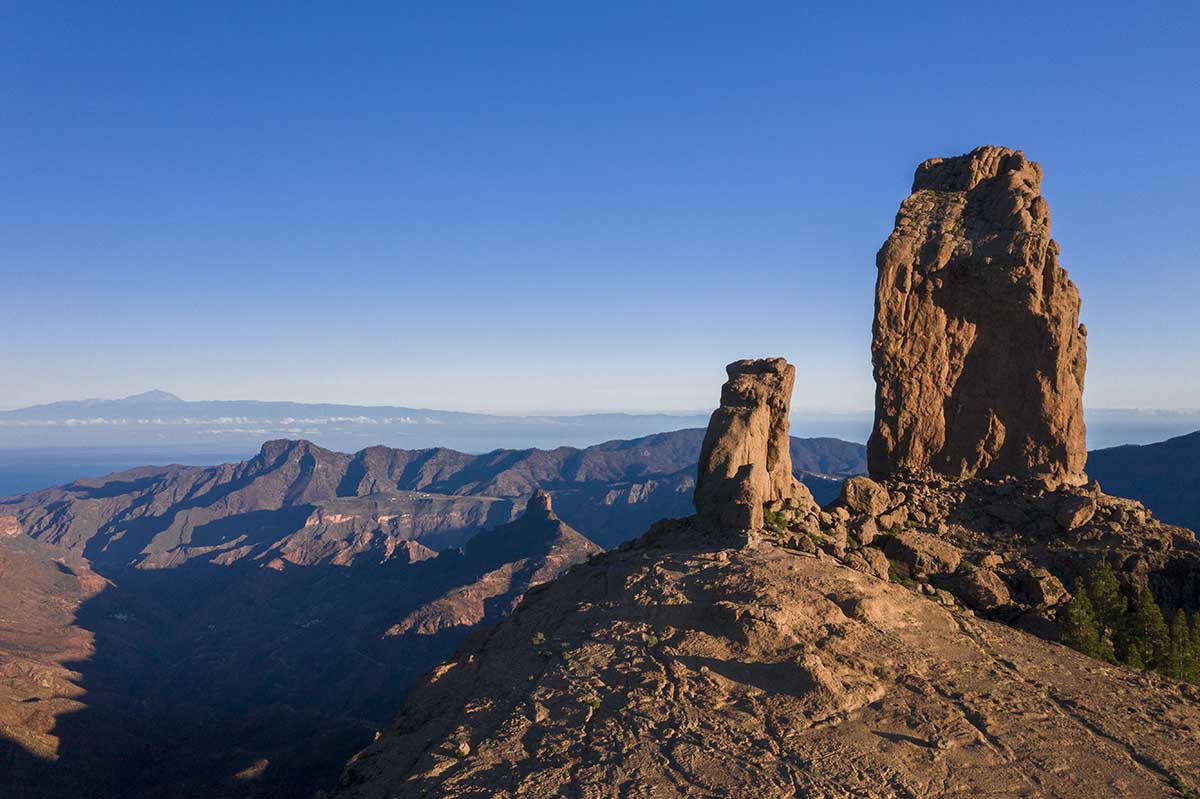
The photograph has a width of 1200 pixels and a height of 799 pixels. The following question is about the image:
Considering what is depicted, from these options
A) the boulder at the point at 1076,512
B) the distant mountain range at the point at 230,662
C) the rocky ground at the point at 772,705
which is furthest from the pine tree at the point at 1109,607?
the distant mountain range at the point at 230,662

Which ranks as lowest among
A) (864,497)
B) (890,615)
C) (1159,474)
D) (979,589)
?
(1159,474)

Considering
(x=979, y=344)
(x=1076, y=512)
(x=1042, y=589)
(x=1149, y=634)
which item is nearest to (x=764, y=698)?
(x=1042, y=589)

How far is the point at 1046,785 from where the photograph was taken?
14.2m

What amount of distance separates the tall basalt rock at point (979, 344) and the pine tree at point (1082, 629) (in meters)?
12.7

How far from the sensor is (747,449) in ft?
93.2

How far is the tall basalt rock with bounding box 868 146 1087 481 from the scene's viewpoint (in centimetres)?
3641

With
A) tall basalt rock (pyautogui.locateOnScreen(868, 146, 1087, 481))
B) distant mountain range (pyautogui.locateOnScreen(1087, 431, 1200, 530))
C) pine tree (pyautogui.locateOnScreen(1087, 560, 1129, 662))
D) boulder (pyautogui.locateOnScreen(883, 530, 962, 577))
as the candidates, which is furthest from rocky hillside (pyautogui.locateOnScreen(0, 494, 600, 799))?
distant mountain range (pyautogui.locateOnScreen(1087, 431, 1200, 530))

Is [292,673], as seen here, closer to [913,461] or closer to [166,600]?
[166,600]

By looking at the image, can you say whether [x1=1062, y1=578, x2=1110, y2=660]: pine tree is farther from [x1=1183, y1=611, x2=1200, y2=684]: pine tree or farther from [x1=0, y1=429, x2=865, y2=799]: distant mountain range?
[x1=0, y1=429, x2=865, y2=799]: distant mountain range

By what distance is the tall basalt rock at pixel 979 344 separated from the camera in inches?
1433

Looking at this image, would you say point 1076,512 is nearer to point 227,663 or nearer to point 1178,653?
point 1178,653

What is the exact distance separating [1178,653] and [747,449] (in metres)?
15.4

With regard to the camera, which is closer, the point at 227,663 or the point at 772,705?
the point at 772,705

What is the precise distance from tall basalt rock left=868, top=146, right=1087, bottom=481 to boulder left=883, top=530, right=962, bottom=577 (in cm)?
940
